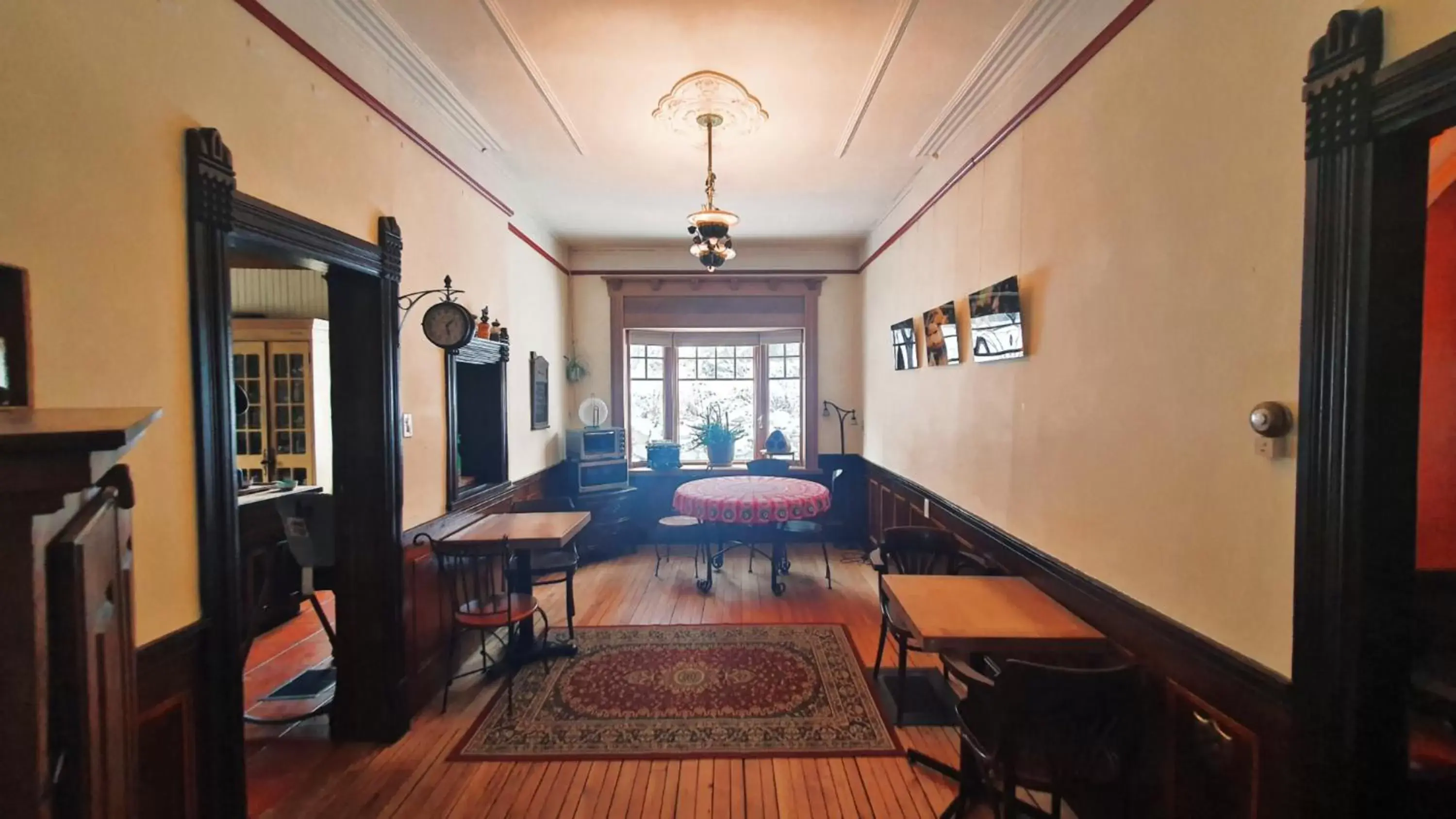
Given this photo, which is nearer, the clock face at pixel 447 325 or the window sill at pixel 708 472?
the clock face at pixel 447 325

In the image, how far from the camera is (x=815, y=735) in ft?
8.84

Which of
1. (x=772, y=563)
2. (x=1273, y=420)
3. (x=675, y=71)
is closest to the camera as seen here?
(x=1273, y=420)

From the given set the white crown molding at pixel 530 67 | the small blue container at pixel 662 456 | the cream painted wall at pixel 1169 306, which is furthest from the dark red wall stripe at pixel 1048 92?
the small blue container at pixel 662 456

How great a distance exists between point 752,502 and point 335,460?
2607mm

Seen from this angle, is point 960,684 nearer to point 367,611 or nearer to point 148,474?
point 367,611

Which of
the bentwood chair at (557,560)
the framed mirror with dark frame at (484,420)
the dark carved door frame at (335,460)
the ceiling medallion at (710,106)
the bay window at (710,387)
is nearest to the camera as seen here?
the dark carved door frame at (335,460)

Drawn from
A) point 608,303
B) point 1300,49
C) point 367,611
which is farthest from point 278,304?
point 1300,49

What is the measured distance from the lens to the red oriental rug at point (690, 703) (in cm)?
262

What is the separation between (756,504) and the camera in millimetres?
4250

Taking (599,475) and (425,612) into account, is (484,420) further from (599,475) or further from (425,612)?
(599,475)

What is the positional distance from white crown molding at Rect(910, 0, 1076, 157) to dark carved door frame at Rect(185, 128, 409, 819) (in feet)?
9.35

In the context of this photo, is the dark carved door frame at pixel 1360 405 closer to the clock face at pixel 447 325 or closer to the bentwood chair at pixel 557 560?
the bentwood chair at pixel 557 560

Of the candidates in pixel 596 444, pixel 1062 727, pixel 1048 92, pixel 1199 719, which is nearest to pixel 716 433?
pixel 596 444

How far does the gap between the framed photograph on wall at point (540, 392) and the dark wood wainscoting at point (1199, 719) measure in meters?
3.96
